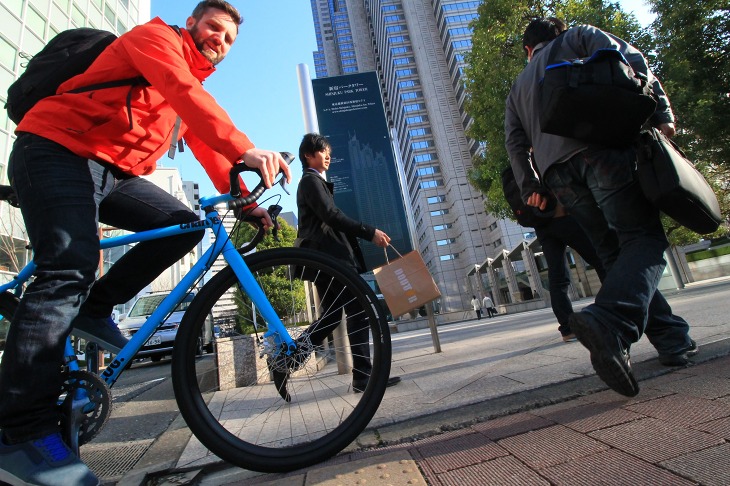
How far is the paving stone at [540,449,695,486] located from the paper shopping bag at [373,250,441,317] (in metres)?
2.04

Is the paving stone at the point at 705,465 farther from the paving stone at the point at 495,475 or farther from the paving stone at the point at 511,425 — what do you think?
the paving stone at the point at 511,425

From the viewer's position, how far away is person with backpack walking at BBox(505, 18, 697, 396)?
1290mm

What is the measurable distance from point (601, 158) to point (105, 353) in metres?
2.12

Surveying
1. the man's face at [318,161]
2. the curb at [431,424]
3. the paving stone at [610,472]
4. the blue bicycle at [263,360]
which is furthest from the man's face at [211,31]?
the paving stone at [610,472]

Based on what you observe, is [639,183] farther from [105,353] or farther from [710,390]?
[105,353]

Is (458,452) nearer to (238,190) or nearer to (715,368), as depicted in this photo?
(238,190)

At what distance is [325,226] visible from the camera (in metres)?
2.77

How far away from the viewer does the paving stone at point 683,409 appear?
112 centimetres

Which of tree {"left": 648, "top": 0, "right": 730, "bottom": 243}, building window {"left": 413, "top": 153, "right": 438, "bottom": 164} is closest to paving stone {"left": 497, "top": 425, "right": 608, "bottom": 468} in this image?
tree {"left": 648, "top": 0, "right": 730, "bottom": 243}

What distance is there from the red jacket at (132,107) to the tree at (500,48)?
33.5 ft

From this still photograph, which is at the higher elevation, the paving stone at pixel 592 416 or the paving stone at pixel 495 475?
the paving stone at pixel 495 475

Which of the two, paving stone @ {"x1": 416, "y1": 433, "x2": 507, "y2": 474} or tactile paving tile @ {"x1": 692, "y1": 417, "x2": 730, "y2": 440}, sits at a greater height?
tactile paving tile @ {"x1": 692, "y1": 417, "x2": 730, "y2": 440}

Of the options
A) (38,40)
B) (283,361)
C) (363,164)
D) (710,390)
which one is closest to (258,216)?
(283,361)

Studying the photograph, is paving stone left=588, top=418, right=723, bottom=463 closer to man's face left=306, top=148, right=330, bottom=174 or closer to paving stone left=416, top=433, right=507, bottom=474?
paving stone left=416, top=433, right=507, bottom=474
